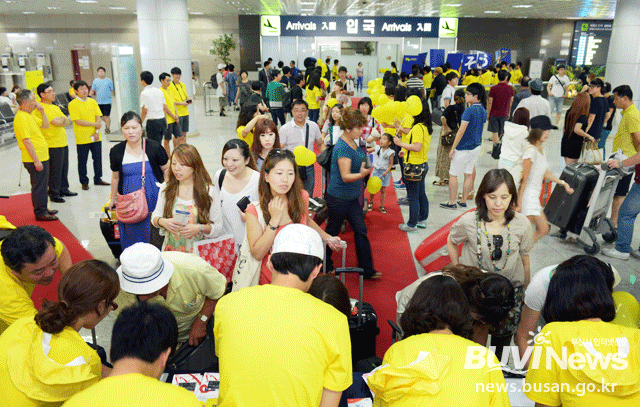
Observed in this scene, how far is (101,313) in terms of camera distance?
6.61ft

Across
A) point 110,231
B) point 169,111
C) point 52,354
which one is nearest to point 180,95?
point 169,111

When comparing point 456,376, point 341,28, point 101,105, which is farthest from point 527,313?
point 341,28

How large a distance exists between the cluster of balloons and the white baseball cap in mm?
4074

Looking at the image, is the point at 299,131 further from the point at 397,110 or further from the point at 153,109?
the point at 153,109

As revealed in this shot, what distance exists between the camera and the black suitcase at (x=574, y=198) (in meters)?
4.66

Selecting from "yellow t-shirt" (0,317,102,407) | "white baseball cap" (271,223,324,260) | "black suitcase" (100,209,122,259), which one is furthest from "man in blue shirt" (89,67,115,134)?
"white baseball cap" (271,223,324,260)

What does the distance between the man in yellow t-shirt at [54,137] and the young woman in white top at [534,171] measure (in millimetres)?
5377

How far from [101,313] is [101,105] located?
10.3 meters

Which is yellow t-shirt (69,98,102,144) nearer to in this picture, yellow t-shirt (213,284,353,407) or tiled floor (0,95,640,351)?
tiled floor (0,95,640,351)

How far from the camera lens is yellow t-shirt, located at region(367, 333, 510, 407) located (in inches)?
55.4

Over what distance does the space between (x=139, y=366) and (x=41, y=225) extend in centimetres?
482

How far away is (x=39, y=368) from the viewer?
168cm

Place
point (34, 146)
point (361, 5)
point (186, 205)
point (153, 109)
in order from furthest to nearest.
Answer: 1. point (361, 5)
2. point (153, 109)
3. point (34, 146)
4. point (186, 205)

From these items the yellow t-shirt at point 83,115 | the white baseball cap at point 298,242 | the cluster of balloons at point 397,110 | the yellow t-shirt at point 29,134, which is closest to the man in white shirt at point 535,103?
the cluster of balloons at point 397,110
